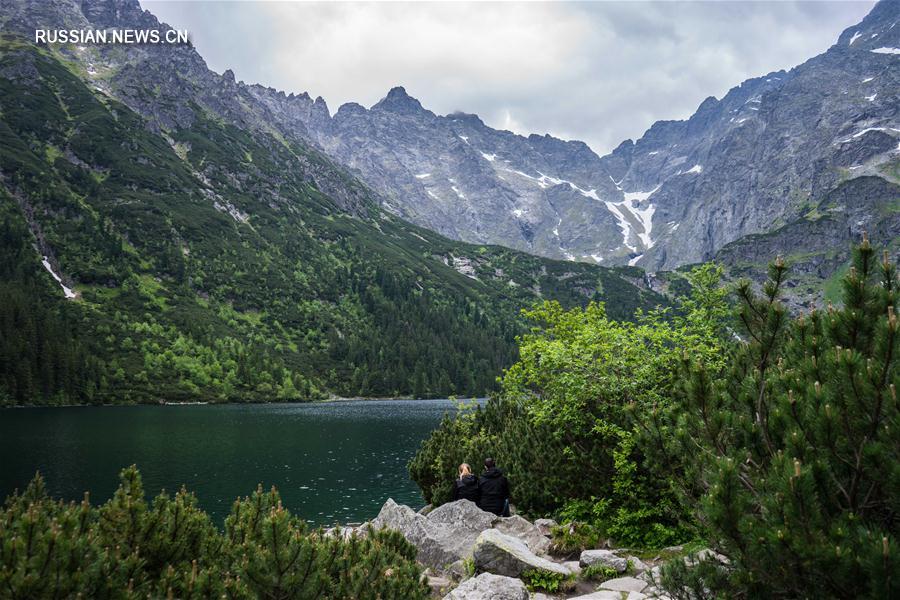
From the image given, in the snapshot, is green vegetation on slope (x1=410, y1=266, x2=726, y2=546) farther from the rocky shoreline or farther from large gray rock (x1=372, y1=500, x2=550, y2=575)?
large gray rock (x1=372, y1=500, x2=550, y2=575)

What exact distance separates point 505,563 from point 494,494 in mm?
6407

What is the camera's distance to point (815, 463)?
528cm

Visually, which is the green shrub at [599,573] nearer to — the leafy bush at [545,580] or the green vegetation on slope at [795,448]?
the leafy bush at [545,580]

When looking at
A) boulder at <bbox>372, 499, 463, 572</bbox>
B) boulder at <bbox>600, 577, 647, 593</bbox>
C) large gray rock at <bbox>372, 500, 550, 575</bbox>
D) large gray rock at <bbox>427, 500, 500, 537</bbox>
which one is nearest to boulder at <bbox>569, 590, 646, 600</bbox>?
boulder at <bbox>600, 577, 647, 593</bbox>

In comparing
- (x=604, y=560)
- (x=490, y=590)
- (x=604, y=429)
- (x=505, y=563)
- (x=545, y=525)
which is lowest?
(x=545, y=525)

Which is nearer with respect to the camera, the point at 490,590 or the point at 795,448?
the point at 795,448

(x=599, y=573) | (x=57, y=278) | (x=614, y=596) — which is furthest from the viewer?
(x=57, y=278)

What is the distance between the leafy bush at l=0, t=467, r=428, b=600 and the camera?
209 inches

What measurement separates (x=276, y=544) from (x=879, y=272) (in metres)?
8.19

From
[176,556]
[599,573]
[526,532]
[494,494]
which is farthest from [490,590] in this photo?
[494,494]

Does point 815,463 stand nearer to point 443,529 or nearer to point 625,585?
point 625,585

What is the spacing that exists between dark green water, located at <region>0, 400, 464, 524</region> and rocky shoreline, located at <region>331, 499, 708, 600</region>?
20951 mm

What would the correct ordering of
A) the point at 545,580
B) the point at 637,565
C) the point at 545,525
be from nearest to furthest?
the point at 545,580 < the point at 637,565 < the point at 545,525

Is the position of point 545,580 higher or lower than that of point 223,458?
higher
